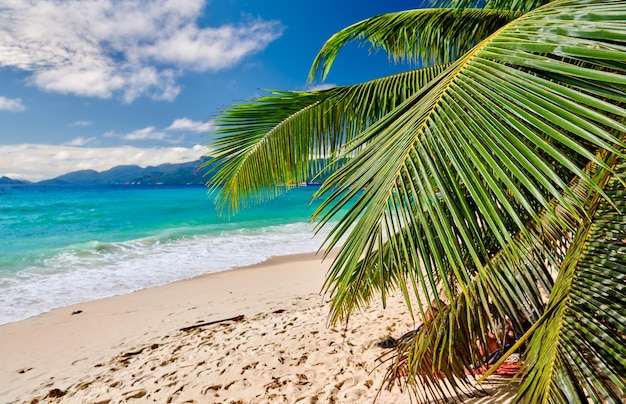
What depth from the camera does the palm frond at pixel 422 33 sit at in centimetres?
281

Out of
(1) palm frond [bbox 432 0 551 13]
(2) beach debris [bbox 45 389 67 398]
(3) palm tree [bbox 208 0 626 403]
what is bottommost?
(2) beach debris [bbox 45 389 67 398]

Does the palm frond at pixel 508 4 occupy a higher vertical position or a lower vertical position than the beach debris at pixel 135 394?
higher

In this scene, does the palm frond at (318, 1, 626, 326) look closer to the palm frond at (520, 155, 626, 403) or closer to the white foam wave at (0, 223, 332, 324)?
the palm frond at (520, 155, 626, 403)

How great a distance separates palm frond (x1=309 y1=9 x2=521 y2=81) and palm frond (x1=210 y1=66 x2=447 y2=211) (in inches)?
27.1

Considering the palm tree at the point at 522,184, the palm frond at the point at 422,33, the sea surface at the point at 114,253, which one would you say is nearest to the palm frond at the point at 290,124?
the palm frond at the point at 422,33

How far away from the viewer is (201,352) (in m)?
4.66

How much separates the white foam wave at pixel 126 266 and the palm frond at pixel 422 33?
5.33 metres

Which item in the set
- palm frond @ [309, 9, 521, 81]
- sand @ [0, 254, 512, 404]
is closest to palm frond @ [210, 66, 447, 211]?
palm frond @ [309, 9, 521, 81]

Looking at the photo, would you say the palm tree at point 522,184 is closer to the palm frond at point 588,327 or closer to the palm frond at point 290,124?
the palm frond at point 588,327

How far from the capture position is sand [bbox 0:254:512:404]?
11.5 ft

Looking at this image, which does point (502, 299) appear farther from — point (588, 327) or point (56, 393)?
point (56, 393)

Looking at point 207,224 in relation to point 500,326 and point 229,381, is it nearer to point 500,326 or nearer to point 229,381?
point 229,381

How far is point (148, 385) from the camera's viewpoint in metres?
3.92

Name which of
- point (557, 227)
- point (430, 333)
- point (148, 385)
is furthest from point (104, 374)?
point (557, 227)
